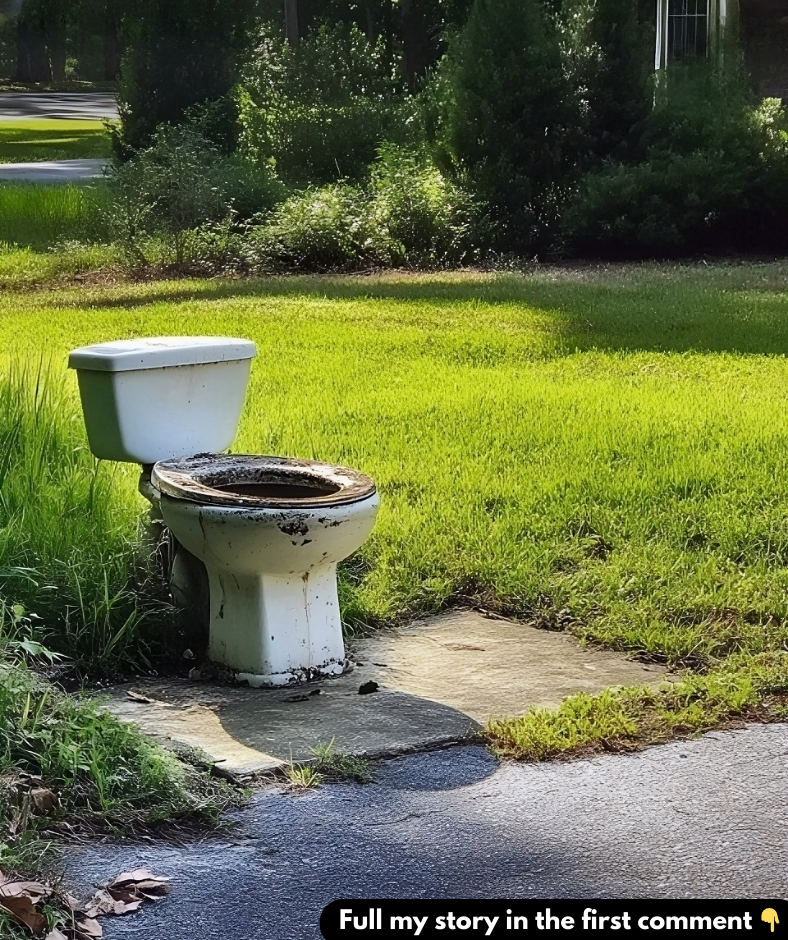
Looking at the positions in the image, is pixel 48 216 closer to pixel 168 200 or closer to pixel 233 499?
pixel 168 200

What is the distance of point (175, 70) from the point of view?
2048 centimetres

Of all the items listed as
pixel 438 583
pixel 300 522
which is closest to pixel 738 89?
pixel 438 583

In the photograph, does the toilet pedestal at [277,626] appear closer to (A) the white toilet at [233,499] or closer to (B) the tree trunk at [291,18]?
(A) the white toilet at [233,499]

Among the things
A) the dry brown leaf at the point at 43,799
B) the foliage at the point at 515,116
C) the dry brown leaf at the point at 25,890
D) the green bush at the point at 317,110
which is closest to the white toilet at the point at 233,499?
the dry brown leaf at the point at 43,799

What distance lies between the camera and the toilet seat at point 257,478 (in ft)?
15.1

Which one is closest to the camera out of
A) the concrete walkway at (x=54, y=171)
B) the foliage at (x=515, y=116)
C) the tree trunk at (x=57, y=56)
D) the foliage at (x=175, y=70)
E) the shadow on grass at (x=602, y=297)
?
the shadow on grass at (x=602, y=297)

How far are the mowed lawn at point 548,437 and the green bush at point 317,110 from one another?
918 cm

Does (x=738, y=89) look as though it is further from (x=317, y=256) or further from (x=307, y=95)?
(x=307, y=95)

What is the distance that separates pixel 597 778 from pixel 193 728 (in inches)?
46.2

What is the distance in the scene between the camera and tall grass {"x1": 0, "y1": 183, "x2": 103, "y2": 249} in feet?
60.4

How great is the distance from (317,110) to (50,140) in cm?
1636

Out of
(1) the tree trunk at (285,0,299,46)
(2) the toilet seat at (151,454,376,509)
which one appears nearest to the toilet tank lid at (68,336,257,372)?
(2) the toilet seat at (151,454,376,509)

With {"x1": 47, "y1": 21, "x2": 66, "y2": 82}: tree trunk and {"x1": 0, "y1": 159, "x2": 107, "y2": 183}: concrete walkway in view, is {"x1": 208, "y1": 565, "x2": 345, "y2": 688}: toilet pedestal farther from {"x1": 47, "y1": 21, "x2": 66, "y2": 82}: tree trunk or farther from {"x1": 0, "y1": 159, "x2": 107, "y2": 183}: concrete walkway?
{"x1": 47, "y1": 21, "x2": 66, "y2": 82}: tree trunk

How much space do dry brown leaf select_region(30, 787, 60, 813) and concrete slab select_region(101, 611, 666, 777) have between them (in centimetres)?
49
